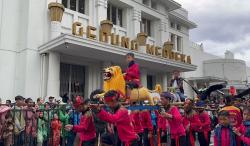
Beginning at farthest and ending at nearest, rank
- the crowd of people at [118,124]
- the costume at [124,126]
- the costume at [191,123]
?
1. the costume at [191,123]
2. the crowd of people at [118,124]
3. the costume at [124,126]

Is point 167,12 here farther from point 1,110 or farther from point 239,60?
point 1,110

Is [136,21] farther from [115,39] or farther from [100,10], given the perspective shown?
[115,39]

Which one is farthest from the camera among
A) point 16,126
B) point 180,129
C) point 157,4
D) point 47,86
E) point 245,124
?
point 157,4

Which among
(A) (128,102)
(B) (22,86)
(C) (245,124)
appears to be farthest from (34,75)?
(C) (245,124)

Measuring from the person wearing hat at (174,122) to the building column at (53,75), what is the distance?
312 inches

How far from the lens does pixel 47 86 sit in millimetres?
13898

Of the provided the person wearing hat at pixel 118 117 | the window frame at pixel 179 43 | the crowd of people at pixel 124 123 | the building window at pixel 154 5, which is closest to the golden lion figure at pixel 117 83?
the crowd of people at pixel 124 123

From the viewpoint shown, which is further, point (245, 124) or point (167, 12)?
point (167, 12)

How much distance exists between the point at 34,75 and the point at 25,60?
82cm

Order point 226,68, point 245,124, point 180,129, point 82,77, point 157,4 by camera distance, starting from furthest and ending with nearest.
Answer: point 226,68 → point 157,4 → point 82,77 → point 180,129 → point 245,124

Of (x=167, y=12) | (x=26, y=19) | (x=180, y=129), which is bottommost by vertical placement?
(x=180, y=129)

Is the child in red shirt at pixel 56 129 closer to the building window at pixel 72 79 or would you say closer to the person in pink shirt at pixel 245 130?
the person in pink shirt at pixel 245 130

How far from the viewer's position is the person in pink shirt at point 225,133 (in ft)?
18.1

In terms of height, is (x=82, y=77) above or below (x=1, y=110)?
above
